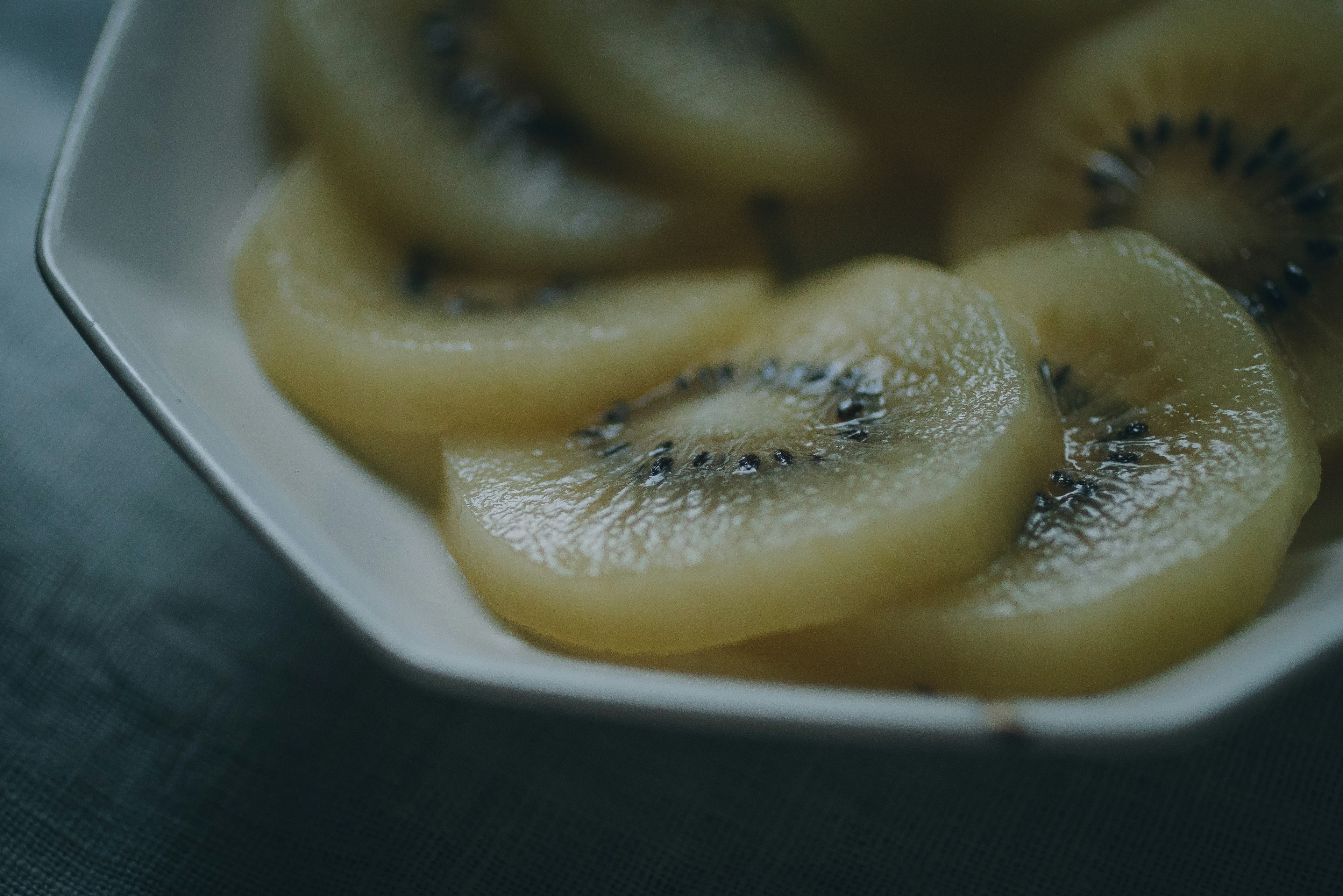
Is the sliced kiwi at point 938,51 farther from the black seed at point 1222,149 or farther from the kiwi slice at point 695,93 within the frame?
the black seed at point 1222,149

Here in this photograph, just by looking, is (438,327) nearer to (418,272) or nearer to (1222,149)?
(418,272)

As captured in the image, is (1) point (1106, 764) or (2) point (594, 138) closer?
(1) point (1106, 764)


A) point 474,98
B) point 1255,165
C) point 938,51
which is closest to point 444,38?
point 474,98

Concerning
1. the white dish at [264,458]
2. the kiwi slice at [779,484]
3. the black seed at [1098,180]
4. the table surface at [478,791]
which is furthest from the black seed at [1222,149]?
the table surface at [478,791]

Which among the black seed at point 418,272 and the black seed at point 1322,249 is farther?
the black seed at point 418,272

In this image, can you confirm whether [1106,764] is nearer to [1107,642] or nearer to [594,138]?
[1107,642]

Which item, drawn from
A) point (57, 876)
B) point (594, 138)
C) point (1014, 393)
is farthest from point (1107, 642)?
point (57, 876)

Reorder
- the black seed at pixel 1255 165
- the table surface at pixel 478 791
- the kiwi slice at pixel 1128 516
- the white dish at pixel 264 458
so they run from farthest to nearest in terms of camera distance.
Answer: the black seed at pixel 1255 165 → the table surface at pixel 478 791 → the kiwi slice at pixel 1128 516 → the white dish at pixel 264 458

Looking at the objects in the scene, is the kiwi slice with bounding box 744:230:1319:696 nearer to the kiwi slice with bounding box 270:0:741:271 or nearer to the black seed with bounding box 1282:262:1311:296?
the black seed with bounding box 1282:262:1311:296

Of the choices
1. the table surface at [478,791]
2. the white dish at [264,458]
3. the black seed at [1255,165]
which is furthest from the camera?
the black seed at [1255,165]
